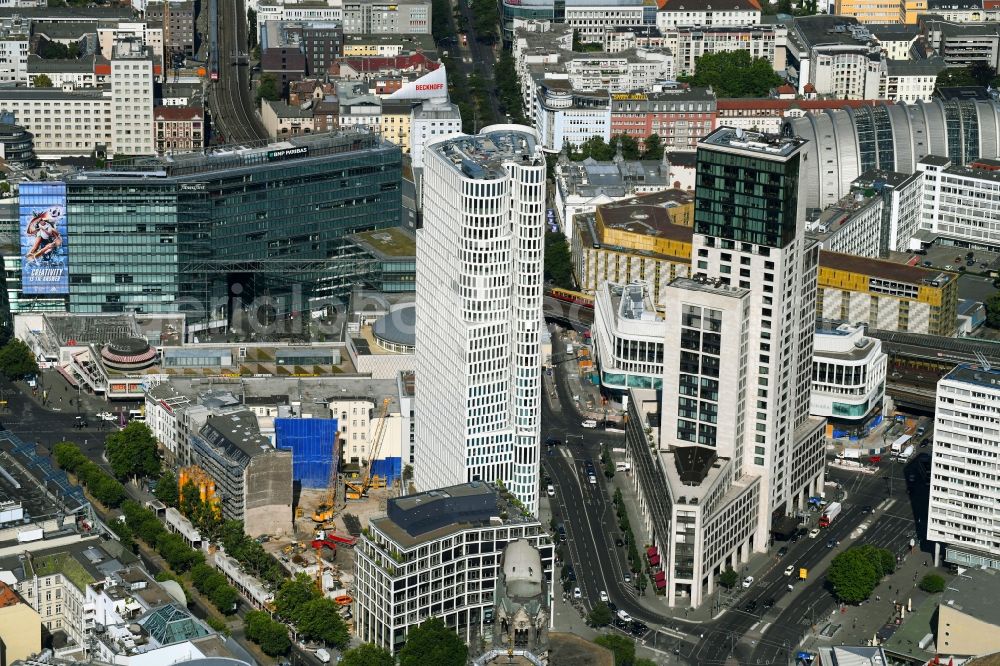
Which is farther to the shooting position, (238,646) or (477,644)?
(238,646)

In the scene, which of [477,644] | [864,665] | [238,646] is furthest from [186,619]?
[864,665]

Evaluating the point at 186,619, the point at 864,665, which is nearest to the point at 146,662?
the point at 186,619

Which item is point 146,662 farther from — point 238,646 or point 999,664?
point 999,664

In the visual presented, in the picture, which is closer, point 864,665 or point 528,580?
point 528,580

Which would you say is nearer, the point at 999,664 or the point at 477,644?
the point at 477,644

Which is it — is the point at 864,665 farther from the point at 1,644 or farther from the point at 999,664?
the point at 1,644

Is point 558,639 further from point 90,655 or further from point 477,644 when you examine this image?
point 90,655

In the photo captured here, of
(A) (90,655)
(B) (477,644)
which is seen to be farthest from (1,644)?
(B) (477,644)
